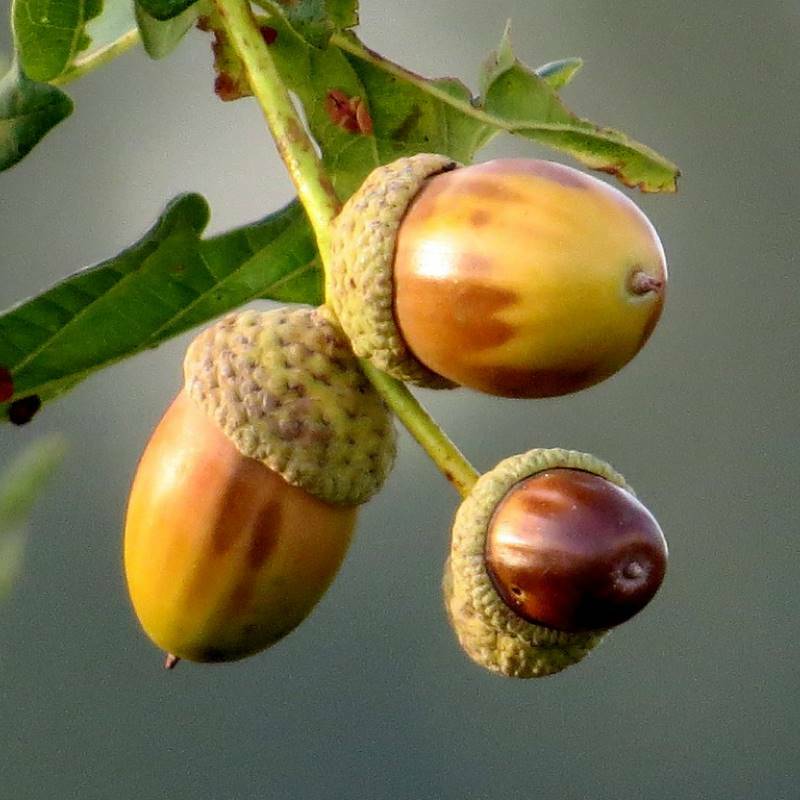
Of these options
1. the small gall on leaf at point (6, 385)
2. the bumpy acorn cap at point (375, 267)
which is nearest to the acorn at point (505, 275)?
the bumpy acorn cap at point (375, 267)

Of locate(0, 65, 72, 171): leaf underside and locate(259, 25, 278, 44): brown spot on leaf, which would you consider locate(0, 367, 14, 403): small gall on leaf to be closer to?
locate(0, 65, 72, 171): leaf underside

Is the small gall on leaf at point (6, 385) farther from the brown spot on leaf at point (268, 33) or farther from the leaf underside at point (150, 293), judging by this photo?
the brown spot on leaf at point (268, 33)

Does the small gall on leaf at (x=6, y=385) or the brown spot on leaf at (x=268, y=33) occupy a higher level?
the brown spot on leaf at (x=268, y=33)

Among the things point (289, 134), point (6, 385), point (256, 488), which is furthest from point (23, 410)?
point (289, 134)

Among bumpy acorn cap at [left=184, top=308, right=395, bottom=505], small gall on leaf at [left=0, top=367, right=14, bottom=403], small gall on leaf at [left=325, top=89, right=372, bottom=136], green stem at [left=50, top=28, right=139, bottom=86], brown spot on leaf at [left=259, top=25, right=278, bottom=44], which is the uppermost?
green stem at [left=50, top=28, right=139, bottom=86]

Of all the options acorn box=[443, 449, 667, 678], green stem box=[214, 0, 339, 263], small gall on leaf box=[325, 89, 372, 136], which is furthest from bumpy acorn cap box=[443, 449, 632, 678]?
small gall on leaf box=[325, 89, 372, 136]

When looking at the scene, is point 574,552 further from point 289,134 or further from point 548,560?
point 289,134
